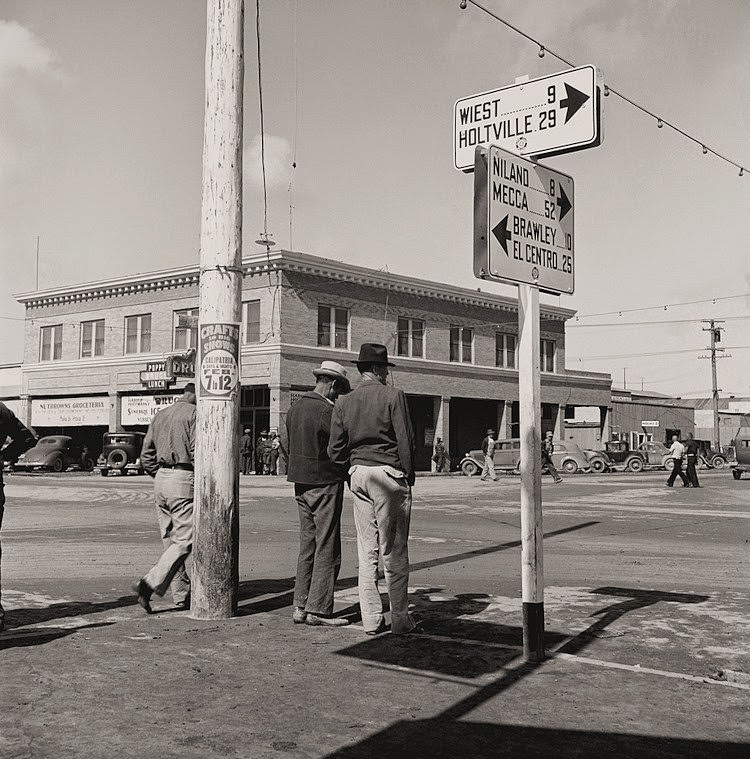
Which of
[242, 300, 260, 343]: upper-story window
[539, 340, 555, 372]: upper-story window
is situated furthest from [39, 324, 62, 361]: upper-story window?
[539, 340, 555, 372]: upper-story window

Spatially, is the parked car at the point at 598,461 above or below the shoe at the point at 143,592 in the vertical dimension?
above

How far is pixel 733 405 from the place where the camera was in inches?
3885

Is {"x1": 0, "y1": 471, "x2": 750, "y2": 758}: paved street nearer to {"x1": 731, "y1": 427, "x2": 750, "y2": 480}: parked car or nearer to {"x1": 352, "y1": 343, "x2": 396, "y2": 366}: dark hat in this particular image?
{"x1": 352, "y1": 343, "x2": 396, "y2": 366}: dark hat

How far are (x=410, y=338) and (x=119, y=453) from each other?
14218 mm

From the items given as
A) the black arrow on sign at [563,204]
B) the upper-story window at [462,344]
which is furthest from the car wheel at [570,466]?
the black arrow on sign at [563,204]

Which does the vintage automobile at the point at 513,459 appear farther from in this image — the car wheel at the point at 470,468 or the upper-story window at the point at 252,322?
the upper-story window at the point at 252,322

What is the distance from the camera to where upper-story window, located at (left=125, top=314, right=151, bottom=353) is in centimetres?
4203

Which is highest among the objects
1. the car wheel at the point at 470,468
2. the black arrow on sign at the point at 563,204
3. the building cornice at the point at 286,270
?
the building cornice at the point at 286,270

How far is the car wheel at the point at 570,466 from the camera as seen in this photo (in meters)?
40.3

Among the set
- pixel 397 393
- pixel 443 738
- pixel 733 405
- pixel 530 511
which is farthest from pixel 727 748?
pixel 733 405

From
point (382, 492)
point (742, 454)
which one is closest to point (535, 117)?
point (382, 492)

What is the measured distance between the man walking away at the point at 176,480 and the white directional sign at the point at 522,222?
3.02 meters

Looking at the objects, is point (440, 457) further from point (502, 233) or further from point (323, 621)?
point (502, 233)

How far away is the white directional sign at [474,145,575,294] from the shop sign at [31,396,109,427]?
3947cm
